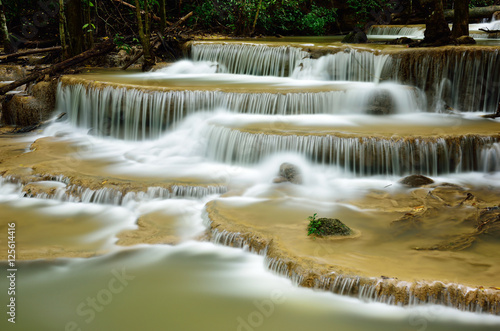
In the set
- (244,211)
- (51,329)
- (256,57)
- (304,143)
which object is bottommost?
(51,329)

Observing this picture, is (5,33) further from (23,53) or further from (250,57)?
(250,57)

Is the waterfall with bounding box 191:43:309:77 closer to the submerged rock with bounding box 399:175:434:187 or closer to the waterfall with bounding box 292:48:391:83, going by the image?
the waterfall with bounding box 292:48:391:83

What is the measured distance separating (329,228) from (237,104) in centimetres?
428

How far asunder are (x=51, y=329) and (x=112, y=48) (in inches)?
396

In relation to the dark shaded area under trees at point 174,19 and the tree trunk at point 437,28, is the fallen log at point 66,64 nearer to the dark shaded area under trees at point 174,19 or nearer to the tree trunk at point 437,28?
the dark shaded area under trees at point 174,19

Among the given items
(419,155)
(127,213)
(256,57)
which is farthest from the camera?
(256,57)

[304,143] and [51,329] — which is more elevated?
[304,143]

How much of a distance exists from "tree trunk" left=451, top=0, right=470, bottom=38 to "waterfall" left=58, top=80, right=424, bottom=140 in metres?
2.46

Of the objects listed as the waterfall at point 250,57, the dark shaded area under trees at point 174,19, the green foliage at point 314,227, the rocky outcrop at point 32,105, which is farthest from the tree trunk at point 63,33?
the green foliage at point 314,227

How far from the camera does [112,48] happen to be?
13.0 metres

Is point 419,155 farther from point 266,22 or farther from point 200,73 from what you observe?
point 266,22

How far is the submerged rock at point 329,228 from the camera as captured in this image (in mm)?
5055

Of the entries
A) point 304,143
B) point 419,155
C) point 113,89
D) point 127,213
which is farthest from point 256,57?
point 127,213

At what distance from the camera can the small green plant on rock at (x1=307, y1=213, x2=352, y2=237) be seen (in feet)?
16.6
